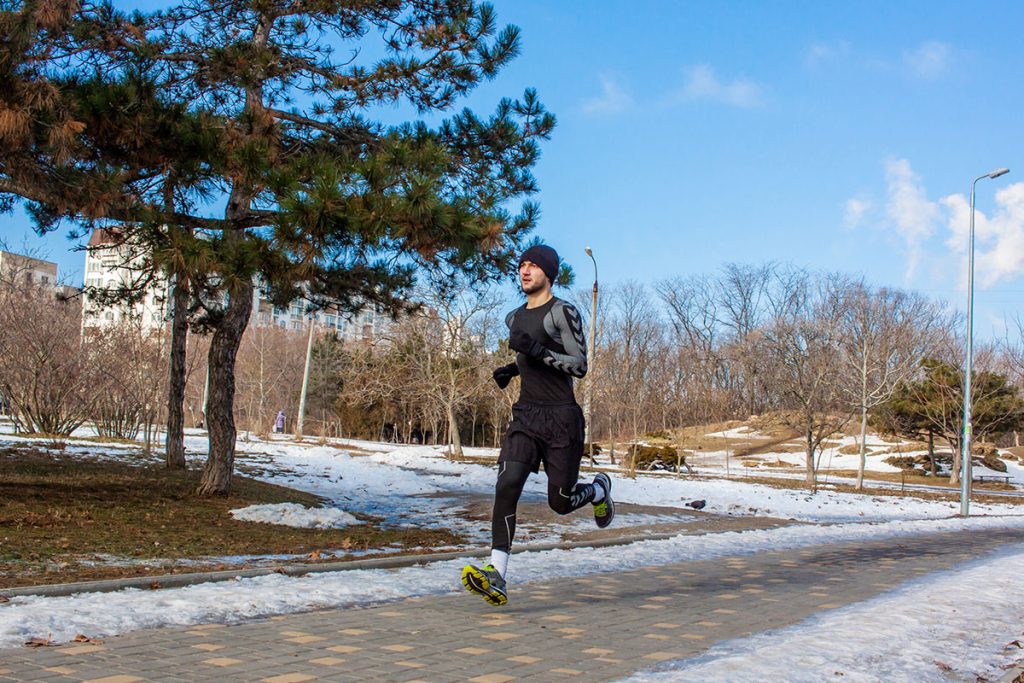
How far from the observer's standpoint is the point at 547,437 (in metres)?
5.78

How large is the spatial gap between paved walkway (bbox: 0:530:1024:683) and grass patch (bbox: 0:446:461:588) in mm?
2298

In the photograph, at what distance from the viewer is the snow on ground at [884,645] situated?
172 inches

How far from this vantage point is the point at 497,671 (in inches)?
172

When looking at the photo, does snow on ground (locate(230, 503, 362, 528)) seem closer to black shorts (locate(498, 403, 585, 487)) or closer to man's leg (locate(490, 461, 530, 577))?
man's leg (locate(490, 461, 530, 577))

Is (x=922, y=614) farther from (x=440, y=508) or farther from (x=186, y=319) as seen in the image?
(x=186, y=319)

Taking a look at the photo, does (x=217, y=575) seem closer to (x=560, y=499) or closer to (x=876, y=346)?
(x=560, y=499)

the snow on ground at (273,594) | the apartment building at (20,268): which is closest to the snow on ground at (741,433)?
the apartment building at (20,268)

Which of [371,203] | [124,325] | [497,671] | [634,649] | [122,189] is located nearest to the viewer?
[497,671]

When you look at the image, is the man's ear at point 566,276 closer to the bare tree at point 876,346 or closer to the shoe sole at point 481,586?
the shoe sole at point 481,586

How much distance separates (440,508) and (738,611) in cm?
942

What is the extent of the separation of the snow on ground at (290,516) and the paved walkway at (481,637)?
4741mm

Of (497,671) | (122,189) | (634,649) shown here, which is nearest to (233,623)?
(497,671)

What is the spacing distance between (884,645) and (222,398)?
1006cm

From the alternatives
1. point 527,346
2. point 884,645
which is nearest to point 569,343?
point 527,346
